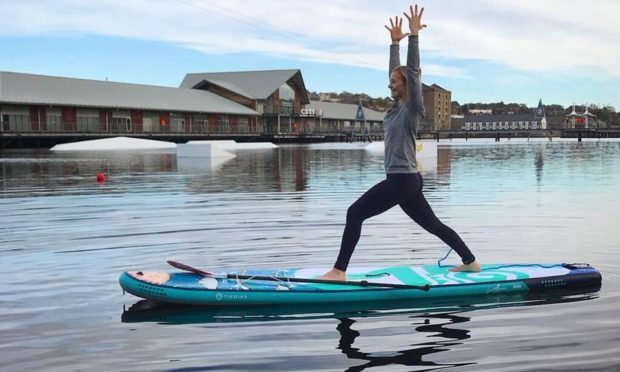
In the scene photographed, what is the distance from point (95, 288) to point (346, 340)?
10.5 ft

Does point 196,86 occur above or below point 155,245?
above

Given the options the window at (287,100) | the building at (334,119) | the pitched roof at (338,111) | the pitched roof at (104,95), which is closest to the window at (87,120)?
the pitched roof at (104,95)

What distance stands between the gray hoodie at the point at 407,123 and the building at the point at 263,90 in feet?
290

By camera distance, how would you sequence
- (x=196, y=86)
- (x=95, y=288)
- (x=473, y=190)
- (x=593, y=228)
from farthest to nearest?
(x=196, y=86), (x=473, y=190), (x=593, y=228), (x=95, y=288)

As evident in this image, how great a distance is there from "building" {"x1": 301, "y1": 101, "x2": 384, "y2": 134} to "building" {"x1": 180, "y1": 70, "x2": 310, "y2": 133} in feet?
14.8

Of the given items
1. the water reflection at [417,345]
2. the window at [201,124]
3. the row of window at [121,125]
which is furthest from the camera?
the window at [201,124]

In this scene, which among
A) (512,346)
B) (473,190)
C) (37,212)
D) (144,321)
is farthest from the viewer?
(473,190)

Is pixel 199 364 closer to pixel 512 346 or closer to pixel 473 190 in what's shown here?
pixel 512 346

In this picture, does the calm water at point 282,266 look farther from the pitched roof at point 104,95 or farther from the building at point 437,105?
the building at point 437,105

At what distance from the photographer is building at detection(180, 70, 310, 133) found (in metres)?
94.8

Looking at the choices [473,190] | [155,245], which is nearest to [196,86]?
[473,190]

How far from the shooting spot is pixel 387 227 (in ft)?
36.5

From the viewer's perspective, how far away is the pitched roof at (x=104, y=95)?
6406 centimetres

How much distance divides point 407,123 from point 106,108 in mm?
69366
